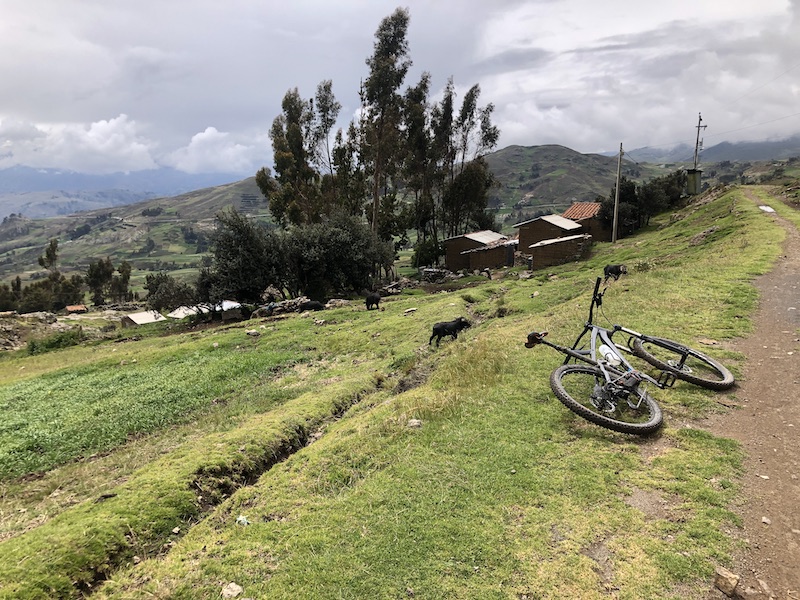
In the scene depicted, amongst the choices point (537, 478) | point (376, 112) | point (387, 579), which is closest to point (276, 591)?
point (387, 579)

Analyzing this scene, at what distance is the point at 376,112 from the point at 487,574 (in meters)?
44.8

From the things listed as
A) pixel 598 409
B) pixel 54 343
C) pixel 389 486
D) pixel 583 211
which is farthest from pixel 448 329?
pixel 583 211

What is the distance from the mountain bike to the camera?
7.62 metres

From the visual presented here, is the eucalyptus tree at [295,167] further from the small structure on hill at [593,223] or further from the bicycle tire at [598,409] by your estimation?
the bicycle tire at [598,409]

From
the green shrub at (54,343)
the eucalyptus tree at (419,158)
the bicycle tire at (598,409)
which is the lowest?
the green shrub at (54,343)

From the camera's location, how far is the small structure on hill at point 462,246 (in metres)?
53.1

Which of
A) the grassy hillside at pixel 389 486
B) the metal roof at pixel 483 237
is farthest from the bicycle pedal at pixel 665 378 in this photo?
the metal roof at pixel 483 237

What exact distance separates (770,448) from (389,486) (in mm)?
6045

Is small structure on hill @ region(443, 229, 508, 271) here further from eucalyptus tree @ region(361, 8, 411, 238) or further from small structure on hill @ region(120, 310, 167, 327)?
small structure on hill @ region(120, 310, 167, 327)

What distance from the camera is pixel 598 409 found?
7.91 meters

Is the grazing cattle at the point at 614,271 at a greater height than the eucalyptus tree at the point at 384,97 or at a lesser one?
lesser

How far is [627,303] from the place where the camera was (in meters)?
15.1

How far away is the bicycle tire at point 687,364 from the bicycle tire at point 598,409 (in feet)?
4.71

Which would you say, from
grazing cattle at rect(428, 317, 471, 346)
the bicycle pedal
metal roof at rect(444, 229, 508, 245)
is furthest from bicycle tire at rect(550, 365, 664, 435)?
metal roof at rect(444, 229, 508, 245)
